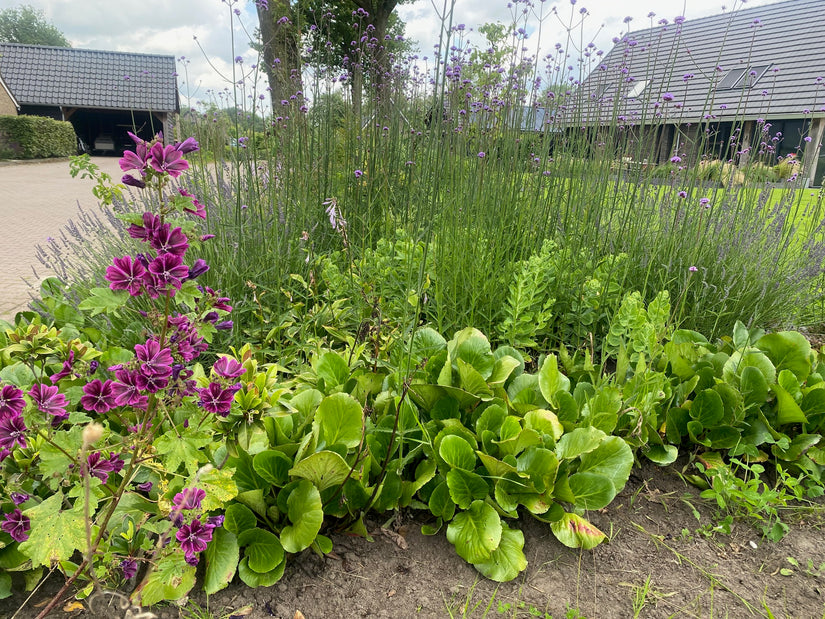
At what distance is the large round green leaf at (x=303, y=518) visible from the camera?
1.26 meters

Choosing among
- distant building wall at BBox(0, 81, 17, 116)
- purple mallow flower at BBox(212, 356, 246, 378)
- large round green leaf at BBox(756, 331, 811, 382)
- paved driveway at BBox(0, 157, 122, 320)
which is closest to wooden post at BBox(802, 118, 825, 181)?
large round green leaf at BBox(756, 331, 811, 382)

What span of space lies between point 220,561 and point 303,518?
0.22 metres

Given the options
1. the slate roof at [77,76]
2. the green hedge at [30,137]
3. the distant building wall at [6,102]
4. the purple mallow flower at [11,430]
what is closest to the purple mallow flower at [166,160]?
the purple mallow flower at [11,430]

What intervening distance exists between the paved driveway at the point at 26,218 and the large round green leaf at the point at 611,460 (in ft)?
10.5

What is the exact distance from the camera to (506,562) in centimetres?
133

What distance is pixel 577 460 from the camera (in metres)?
1.62

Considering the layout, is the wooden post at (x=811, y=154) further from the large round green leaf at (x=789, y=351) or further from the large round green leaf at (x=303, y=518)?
the large round green leaf at (x=303, y=518)

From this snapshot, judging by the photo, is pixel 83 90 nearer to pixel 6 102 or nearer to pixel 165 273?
pixel 6 102

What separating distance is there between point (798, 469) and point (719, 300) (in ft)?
3.00

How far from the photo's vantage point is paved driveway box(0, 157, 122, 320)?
360 centimetres

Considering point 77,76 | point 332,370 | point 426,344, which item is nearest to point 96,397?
point 332,370

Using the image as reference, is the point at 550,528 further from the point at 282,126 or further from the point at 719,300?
the point at 282,126

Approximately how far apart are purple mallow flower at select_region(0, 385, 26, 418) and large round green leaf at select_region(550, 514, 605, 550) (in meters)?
1.37

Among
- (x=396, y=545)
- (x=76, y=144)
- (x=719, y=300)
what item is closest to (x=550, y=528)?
(x=396, y=545)
